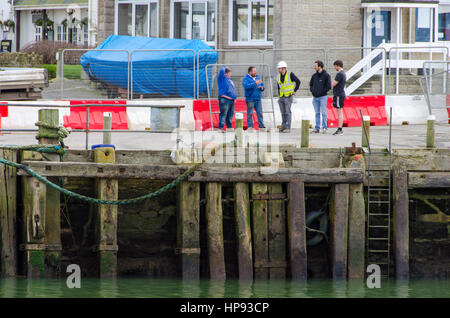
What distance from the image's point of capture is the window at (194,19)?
30.0 metres

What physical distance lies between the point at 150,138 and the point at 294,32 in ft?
29.7

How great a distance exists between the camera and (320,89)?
803 inches

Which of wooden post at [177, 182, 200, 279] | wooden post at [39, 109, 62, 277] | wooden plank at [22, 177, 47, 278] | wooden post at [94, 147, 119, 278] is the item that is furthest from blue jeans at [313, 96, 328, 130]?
wooden plank at [22, 177, 47, 278]

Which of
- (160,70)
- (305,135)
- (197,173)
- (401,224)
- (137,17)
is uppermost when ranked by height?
(137,17)

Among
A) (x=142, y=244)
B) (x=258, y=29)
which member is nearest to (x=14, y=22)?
(x=258, y=29)

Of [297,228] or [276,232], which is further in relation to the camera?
[276,232]

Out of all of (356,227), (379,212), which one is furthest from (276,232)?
(379,212)

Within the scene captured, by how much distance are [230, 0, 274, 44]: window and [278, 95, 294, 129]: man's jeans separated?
8.34 m

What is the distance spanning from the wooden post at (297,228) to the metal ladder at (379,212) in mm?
1116

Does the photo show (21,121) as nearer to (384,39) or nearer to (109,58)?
(109,58)

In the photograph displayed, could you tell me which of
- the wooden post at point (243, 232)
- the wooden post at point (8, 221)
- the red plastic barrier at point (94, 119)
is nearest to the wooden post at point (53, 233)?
the wooden post at point (8, 221)

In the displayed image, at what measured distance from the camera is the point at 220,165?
12500 mm

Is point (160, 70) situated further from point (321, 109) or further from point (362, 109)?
point (321, 109)

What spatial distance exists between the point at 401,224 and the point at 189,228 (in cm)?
316
